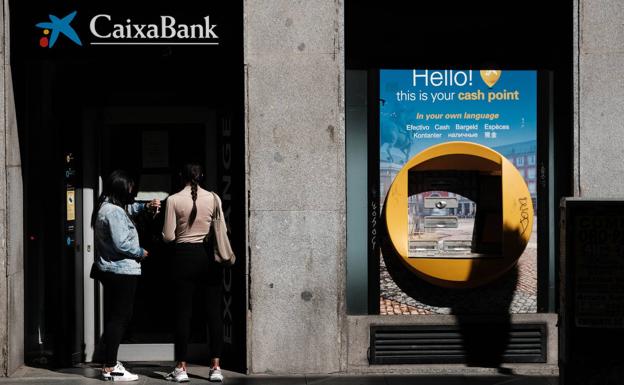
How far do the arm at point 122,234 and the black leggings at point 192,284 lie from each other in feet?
1.11

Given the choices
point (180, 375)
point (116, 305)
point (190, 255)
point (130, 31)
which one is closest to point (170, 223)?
point (190, 255)

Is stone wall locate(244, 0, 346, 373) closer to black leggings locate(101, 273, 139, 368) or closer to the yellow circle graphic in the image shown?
the yellow circle graphic

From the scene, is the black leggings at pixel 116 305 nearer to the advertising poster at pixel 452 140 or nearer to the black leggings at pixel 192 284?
the black leggings at pixel 192 284

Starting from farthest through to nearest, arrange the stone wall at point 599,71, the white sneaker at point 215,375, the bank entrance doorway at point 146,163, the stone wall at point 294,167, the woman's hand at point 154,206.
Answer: the bank entrance doorway at point 146,163, the woman's hand at point 154,206, the stone wall at point 599,71, the stone wall at point 294,167, the white sneaker at point 215,375

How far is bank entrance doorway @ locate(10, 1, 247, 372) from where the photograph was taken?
7.56 metres

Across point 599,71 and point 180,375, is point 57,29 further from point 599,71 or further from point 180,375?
point 599,71

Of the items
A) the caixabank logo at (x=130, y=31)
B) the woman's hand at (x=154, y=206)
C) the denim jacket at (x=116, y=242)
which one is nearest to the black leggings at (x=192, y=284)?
the denim jacket at (x=116, y=242)

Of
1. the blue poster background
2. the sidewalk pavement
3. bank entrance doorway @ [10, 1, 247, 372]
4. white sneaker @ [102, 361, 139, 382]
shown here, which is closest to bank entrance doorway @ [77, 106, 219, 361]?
bank entrance doorway @ [10, 1, 247, 372]

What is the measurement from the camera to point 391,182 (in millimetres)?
7660

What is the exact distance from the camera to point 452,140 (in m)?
7.70

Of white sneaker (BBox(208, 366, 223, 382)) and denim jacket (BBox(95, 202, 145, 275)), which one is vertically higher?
denim jacket (BBox(95, 202, 145, 275))

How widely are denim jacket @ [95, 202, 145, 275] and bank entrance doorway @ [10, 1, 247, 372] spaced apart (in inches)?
35.5

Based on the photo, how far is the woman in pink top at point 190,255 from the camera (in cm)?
713

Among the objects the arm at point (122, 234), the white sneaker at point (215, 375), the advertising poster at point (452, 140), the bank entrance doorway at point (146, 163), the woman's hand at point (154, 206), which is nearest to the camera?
the arm at point (122, 234)
